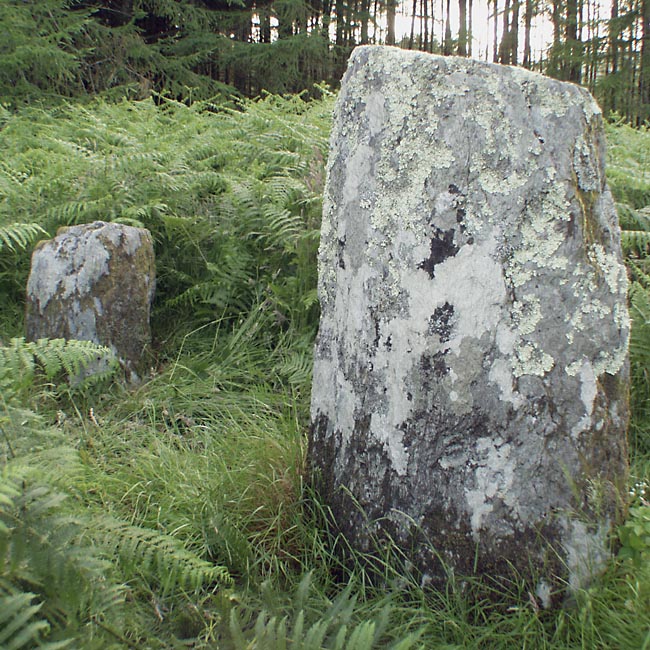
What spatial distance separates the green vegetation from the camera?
57.6 inches

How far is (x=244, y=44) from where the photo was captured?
40.6ft

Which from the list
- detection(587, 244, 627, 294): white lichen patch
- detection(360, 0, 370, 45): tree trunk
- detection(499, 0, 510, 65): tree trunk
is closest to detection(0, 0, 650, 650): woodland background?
detection(587, 244, 627, 294): white lichen patch

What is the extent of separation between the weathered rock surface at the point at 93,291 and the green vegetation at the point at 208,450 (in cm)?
21

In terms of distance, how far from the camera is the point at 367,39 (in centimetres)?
1523

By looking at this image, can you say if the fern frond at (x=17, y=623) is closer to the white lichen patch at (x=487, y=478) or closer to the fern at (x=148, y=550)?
the fern at (x=148, y=550)

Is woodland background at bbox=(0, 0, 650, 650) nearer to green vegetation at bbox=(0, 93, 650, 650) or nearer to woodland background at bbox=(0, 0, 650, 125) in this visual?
green vegetation at bbox=(0, 93, 650, 650)

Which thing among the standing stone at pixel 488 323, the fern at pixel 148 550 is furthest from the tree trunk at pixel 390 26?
the fern at pixel 148 550

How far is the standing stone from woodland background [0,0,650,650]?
17 centimetres

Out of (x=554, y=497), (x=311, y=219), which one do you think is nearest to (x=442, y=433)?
(x=554, y=497)

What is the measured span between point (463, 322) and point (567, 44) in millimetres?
10368

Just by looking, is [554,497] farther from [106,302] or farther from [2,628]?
[106,302]

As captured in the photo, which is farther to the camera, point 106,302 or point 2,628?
point 106,302

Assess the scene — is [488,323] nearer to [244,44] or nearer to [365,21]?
[244,44]

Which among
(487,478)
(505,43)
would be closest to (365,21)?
(505,43)
